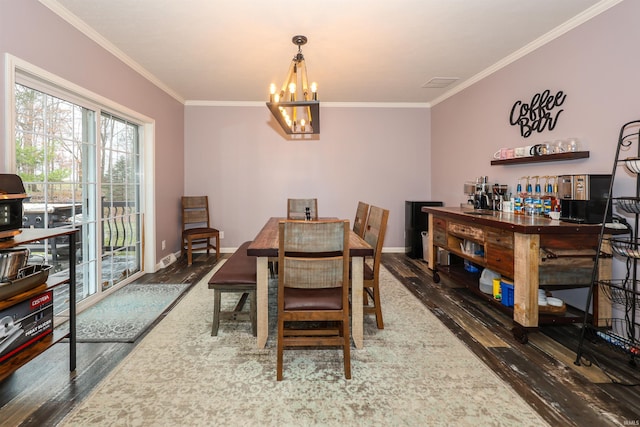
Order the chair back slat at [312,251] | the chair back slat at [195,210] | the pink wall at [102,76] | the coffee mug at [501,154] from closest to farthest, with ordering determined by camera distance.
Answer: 1. the chair back slat at [312,251]
2. the pink wall at [102,76]
3. the coffee mug at [501,154]
4. the chair back slat at [195,210]

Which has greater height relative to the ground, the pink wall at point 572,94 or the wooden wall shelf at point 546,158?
the pink wall at point 572,94

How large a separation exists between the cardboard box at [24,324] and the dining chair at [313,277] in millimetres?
1304

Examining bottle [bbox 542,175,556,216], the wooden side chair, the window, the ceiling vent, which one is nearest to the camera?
Answer: the window

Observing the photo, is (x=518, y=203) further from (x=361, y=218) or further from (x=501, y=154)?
(x=361, y=218)

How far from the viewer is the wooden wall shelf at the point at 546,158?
2.52m

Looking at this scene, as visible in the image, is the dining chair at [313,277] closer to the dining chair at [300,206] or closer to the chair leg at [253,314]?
the chair leg at [253,314]

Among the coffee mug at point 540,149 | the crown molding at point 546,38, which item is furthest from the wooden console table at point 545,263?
the crown molding at point 546,38

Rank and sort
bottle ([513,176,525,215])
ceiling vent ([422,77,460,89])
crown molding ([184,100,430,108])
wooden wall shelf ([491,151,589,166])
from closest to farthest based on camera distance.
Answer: wooden wall shelf ([491,151,589,166]), bottle ([513,176,525,215]), ceiling vent ([422,77,460,89]), crown molding ([184,100,430,108])

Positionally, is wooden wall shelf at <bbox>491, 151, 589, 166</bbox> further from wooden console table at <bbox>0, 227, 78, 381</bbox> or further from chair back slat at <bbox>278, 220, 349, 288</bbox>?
wooden console table at <bbox>0, 227, 78, 381</bbox>

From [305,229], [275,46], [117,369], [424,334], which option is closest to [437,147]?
[275,46]

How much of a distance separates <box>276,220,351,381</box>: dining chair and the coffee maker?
1837 mm

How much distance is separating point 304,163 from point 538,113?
324 centimetres

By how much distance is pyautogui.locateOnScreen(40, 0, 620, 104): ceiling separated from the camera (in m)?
2.45

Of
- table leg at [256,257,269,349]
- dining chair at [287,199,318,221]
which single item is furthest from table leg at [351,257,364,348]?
dining chair at [287,199,318,221]
